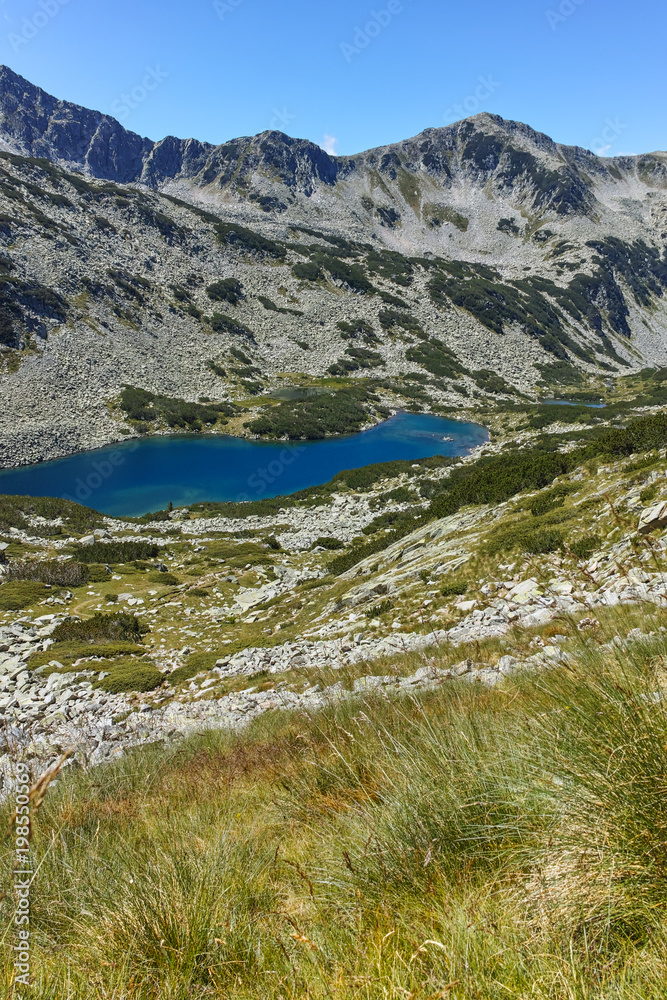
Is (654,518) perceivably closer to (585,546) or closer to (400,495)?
(585,546)

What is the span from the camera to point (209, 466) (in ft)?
168

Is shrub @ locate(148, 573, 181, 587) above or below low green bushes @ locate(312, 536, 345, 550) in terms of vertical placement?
below

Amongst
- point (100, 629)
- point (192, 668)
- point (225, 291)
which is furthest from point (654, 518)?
point (225, 291)

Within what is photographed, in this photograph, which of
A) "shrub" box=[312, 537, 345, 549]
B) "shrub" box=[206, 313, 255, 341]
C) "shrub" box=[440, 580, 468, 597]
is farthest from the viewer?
"shrub" box=[206, 313, 255, 341]

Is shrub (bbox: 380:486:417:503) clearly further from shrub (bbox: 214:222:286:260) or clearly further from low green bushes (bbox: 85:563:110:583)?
shrub (bbox: 214:222:286:260)

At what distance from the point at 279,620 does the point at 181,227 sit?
4457 inches

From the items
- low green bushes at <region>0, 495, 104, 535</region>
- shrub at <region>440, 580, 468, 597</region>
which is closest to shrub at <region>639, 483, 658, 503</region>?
shrub at <region>440, 580, 468, 597</region>

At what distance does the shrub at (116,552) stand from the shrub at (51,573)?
261 centimetres

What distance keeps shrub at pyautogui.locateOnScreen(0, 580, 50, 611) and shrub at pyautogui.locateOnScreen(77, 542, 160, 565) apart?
481cm

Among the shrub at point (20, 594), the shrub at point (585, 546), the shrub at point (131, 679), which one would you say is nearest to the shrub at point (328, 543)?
the shrub at point (20, 594)

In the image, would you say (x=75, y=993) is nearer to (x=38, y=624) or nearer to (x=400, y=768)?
(x=400, y=768)

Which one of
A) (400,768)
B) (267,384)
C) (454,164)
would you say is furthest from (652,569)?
(454,164)

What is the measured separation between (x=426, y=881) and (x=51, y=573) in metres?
22.9

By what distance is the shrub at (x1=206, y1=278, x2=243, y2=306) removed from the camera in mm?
96125
